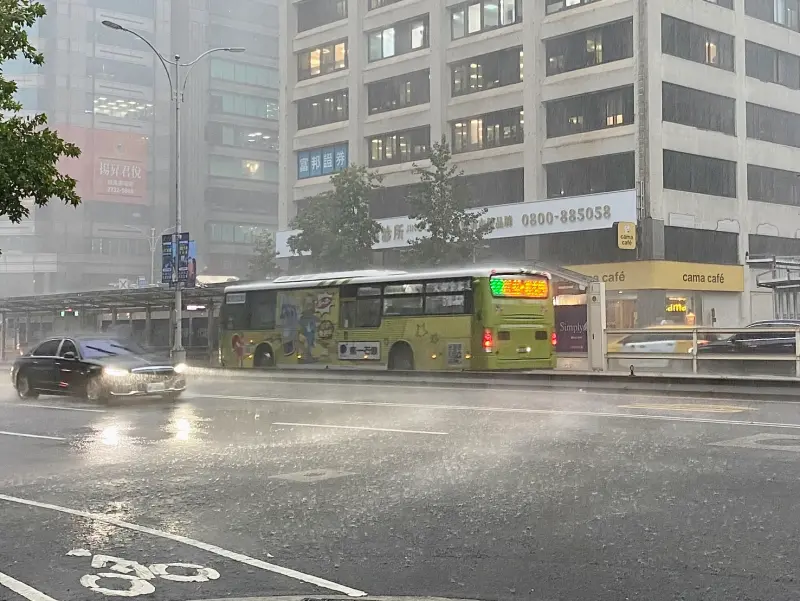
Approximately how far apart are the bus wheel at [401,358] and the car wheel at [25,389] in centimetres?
985

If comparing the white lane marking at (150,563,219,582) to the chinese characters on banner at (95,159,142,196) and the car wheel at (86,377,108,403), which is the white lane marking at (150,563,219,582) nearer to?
the car wheel at (86,377,108,403)

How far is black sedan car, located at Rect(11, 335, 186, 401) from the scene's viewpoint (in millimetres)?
17172

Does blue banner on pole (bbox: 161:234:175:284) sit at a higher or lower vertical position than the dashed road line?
higher

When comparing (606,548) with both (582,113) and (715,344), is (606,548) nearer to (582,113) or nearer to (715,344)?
(715,344)

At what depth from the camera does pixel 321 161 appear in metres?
58.8

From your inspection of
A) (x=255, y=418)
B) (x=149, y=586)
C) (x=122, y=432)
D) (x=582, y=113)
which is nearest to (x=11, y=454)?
(x=122, y=432)

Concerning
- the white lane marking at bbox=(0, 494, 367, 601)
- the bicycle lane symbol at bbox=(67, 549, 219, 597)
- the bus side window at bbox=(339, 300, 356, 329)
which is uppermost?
the bus side window at bbox=(339, 300, 356, 329)

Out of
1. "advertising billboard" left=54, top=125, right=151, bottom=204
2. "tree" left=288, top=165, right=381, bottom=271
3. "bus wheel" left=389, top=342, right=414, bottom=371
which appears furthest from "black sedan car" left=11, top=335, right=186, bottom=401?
"advertising billboard" left=54, top=125, right=151, bottom=204

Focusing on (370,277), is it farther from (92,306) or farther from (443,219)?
(92,306)

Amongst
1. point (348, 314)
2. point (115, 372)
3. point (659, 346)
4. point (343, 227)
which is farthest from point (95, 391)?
point (343, 227)

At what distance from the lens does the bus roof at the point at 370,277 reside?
24.5 metres

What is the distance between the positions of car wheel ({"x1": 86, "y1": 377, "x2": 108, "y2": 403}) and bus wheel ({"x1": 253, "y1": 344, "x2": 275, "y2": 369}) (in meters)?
11.9

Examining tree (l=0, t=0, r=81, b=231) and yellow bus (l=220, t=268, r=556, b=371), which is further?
yellow bus (l=220, t=268, r=556, b=371)

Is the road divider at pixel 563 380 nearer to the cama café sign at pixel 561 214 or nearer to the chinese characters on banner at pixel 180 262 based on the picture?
the chinese characters on banner at pixel 180 262
